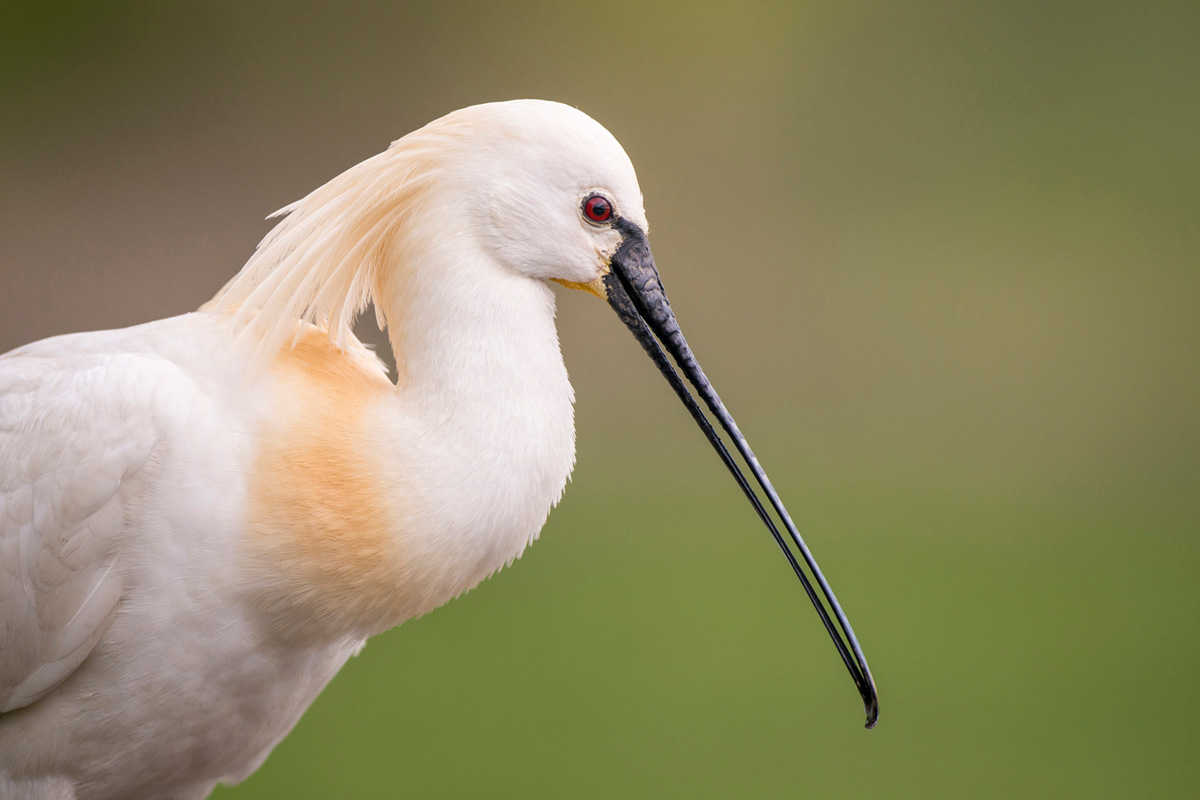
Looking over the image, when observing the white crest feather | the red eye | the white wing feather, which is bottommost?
the white wing feather

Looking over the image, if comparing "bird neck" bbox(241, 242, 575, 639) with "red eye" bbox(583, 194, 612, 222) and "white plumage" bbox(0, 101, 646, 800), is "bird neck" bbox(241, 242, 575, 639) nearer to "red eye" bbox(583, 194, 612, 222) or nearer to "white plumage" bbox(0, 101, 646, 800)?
"white plumage" bbox(0, 101, 646, 800)

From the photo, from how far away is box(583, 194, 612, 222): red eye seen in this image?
123 centimetres

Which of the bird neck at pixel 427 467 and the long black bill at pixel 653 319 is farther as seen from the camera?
the long black bill at pixel 653 319

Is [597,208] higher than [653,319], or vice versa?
[597,208]

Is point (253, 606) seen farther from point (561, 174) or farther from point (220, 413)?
point (561, 174)

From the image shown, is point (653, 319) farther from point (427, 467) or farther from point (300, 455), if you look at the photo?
point (300, 455)

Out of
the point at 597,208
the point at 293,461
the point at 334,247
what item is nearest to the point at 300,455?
the point at 293,461

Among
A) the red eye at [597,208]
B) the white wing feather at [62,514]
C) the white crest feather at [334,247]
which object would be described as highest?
the red eye at [597,208]

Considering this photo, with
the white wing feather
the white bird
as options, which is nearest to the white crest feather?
the white bird

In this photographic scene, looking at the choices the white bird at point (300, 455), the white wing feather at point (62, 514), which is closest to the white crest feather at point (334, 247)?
the white bird at point (300, 455)

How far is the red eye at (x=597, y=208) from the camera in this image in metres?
1.23

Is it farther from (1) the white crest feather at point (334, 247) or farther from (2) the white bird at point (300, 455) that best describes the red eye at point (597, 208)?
(1) the white crest feather at point (334, 247)

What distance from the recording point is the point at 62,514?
121 centimetres

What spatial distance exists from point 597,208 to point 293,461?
1.42 feet
